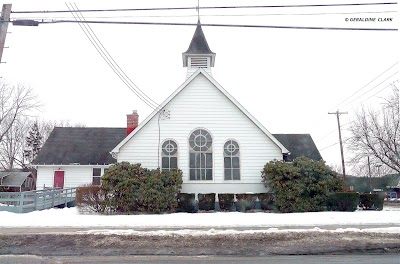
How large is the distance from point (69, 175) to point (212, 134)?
42.6 ft

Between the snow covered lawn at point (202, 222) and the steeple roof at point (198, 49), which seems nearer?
the snow covered lawn at point (202, 222)

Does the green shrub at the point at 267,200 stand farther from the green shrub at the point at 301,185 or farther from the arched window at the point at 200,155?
the arched window at the point at 200,155

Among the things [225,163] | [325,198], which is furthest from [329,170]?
[225,163]

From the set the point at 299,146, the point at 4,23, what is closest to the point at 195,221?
the point at 4,23

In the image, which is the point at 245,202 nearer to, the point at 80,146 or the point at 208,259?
the point at 208,259

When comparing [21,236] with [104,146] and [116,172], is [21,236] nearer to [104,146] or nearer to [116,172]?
[116,172]

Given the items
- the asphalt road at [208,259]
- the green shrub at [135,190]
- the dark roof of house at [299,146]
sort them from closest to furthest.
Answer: the asphalt road at [208,259] < the green shrub at [135,190] < the dark roof of house at [299,146]

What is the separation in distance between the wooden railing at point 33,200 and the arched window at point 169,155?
6.77 meters

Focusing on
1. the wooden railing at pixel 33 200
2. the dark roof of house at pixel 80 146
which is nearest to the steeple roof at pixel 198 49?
the dark roof of house at pixel 80 146

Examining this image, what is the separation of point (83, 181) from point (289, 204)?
16.1 meters

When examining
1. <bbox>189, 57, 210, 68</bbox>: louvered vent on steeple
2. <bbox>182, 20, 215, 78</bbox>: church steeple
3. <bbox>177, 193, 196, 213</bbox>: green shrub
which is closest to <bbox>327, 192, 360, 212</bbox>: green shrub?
<bbox>177, 193, 196, 213</bbox>: green shrub

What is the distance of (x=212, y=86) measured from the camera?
69.7 feet

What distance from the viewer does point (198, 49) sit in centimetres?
2439

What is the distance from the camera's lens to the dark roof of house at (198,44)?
2425cm
